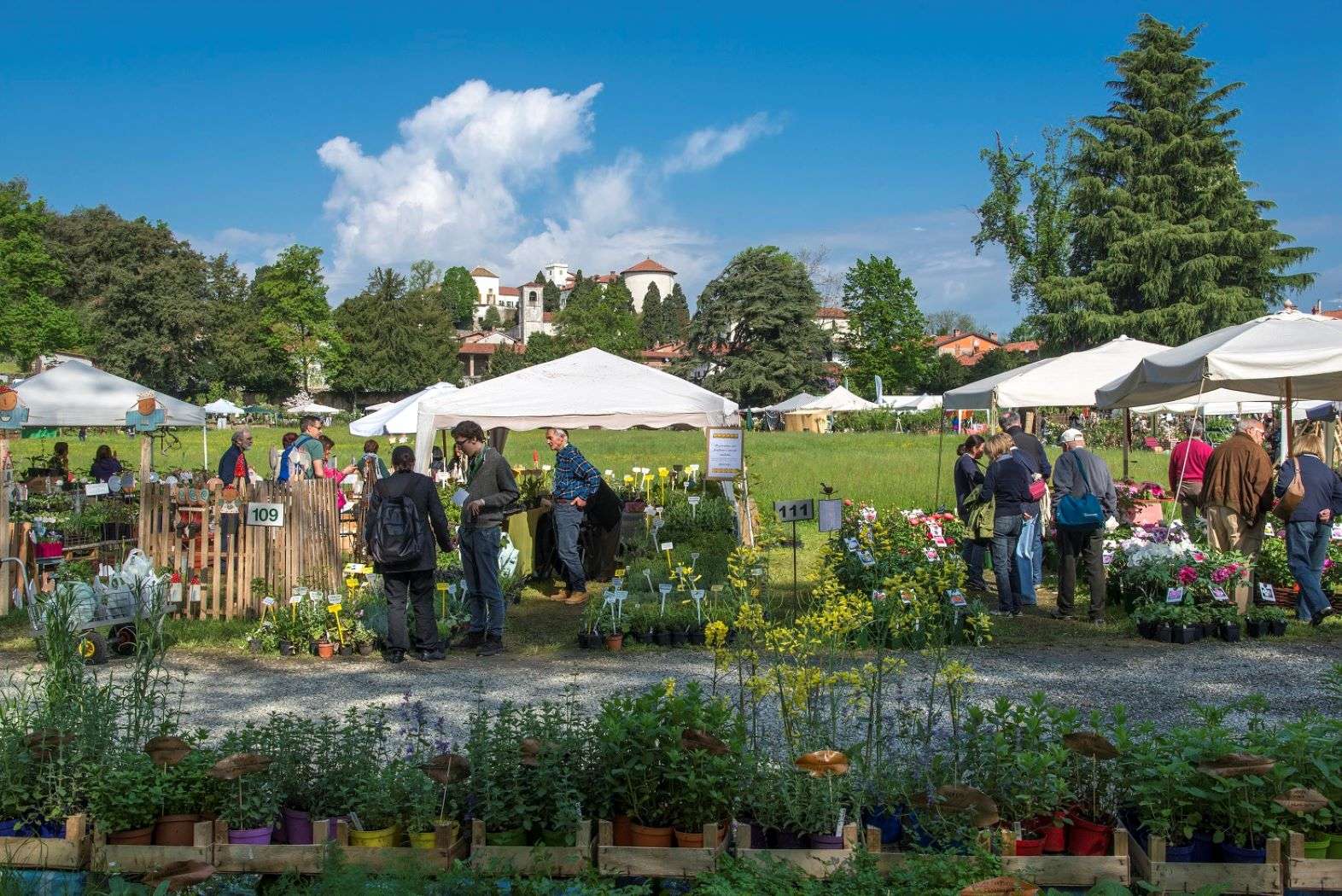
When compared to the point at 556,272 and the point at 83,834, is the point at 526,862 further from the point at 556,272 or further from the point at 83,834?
the point at 556,272

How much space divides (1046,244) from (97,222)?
191 feet

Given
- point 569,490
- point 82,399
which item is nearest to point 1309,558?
point 569,490

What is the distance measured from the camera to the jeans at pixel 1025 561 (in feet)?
33.7

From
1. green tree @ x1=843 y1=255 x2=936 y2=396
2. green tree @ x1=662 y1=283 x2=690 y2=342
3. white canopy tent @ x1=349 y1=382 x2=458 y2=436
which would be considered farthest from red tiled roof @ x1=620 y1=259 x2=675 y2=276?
white canopy tent @ x1=349 y1=382 x2=458 y2=436

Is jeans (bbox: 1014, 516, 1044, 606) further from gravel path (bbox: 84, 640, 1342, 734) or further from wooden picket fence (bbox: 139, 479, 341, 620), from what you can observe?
wooden picket fence (bbox: 139, 479, 341, 620)

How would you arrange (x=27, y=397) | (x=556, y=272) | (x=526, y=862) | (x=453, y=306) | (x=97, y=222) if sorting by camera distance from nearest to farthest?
(x=526, y=862) → (x=27, y=397) → (x=97, y=222) → (x=453, y=306) → (x=556, y=272)

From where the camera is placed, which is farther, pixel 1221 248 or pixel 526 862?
pixel 1221 248

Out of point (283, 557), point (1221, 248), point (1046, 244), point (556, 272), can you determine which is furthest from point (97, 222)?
point (556, 272)

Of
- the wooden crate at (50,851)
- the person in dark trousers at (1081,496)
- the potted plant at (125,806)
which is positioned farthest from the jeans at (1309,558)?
the wooden crate at (50,851)

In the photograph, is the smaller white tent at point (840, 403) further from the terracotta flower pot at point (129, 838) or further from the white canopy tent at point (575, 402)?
the terracotta flower pot at point (129, 838)

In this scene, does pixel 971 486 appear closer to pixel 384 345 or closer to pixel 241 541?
pixel 241 541

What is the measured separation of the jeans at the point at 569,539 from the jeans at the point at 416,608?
8.13 feet

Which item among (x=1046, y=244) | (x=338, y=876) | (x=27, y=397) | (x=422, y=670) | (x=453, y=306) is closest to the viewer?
(x=338, y=876)

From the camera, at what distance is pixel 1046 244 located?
55562 mm
